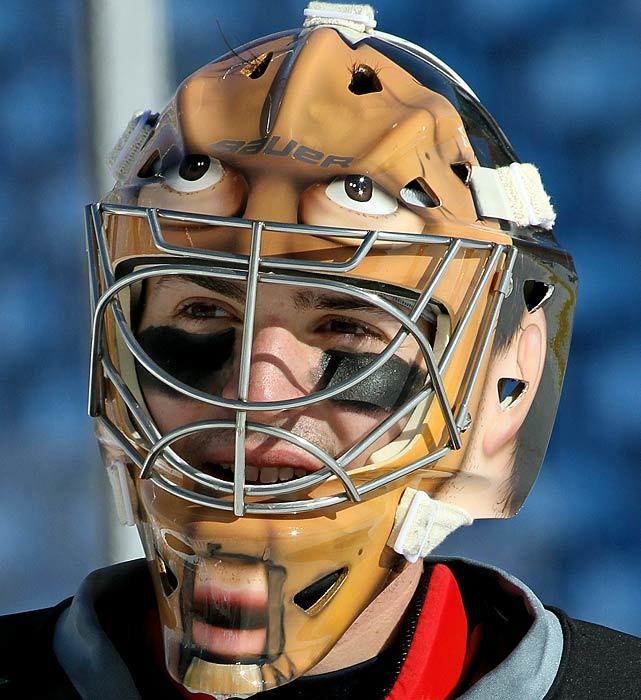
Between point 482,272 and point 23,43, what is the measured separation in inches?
55.1

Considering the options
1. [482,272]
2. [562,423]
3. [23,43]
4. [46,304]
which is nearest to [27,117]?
[23,43]

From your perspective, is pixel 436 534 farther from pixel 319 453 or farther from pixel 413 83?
pixel 413 83

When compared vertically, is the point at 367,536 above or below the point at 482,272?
below

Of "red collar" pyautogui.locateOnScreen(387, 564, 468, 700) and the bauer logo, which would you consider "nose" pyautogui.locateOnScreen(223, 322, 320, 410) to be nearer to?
the bauer logo

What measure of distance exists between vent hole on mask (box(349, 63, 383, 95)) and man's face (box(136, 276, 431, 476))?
233 mm

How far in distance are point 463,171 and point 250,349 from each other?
33 cm

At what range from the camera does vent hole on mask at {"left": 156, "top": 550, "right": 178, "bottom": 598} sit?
3.76ft

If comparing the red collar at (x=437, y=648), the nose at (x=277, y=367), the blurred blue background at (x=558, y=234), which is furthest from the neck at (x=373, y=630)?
the blurred blue background at (x=558, y=234)

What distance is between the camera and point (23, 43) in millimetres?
2199

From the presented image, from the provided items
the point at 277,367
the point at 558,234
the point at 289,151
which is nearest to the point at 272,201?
the point at 289,151

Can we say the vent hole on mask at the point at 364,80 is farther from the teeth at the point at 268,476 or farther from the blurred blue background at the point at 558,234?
the blurred blue background at the point at 558,234

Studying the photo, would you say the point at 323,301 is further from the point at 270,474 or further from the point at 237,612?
the point at 237,612

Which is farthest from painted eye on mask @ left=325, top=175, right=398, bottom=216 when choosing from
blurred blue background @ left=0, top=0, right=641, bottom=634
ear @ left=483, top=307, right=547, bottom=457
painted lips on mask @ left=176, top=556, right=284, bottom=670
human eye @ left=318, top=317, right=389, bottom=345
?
blurred blue background @ left=0, top=0, right=641, bottom=634

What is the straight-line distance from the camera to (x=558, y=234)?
203 centimetres
